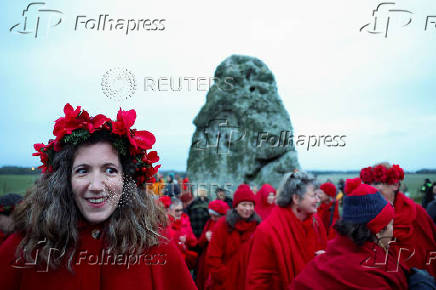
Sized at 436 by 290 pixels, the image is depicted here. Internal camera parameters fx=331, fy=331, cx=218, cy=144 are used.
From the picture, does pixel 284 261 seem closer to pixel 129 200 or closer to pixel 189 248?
pixel 129 200

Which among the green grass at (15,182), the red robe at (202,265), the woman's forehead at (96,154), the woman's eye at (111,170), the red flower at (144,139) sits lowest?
the red robe at (202,265)

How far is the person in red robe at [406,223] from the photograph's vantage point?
3762mm

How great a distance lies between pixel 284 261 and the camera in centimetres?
315

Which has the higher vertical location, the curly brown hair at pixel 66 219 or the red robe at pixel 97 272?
the curly brown hair at pixel 66 219

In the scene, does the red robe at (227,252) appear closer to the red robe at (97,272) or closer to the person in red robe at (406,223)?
the person in red robe at (406,223)

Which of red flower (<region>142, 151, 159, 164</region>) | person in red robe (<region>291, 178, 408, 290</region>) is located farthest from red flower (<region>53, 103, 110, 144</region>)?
person in red robe (<region>291, 178, 408, 290</region>)

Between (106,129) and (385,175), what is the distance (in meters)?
3.20

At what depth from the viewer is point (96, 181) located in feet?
6.01

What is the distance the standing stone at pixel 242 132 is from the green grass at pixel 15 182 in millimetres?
7865

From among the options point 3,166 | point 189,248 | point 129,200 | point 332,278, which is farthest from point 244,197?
point 3,166

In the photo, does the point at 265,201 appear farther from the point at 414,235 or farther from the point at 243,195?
the point at 414,235

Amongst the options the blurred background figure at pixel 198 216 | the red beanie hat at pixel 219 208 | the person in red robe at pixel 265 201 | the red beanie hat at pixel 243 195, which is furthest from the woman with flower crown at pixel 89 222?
the blurred background figure at pixel 198 216

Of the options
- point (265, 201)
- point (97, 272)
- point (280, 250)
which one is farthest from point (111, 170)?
point (265, 201)

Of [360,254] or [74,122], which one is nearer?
[74,122]
